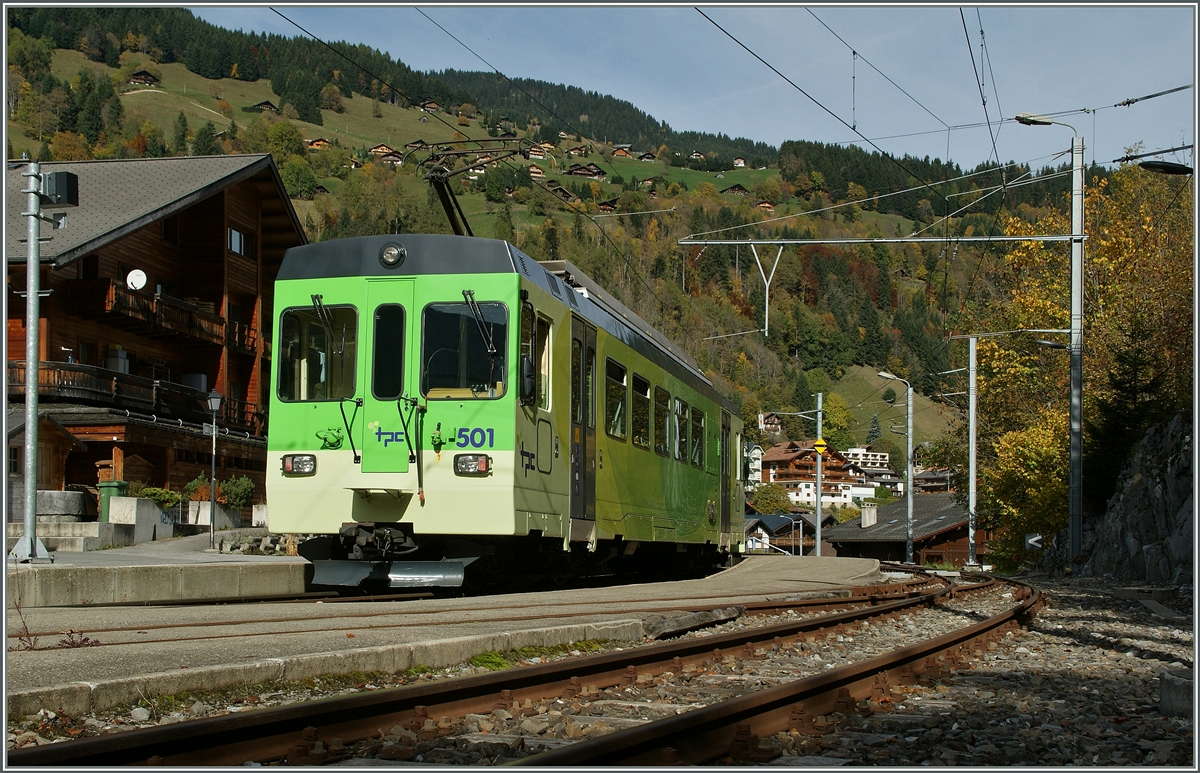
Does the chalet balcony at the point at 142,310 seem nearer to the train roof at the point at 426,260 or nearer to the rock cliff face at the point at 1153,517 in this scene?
the train roof at the point at 426,260

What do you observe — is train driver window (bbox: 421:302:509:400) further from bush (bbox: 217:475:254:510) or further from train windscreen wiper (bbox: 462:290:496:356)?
bush (bbox: 217:475:254:510)

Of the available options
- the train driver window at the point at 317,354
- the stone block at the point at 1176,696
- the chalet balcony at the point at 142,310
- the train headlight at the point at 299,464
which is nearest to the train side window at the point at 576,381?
the train driver window at the point at 317,354

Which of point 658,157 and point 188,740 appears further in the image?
point 658,157

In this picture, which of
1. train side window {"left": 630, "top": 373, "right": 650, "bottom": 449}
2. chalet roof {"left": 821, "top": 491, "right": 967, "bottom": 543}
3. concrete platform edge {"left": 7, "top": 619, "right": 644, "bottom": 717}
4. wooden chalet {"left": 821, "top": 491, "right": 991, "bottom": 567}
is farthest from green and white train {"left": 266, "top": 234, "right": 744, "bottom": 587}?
chalet roof {"left": 821, "top": 491, "right": 967, "bottom": 543}

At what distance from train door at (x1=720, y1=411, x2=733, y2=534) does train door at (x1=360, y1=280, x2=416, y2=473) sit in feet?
33.0

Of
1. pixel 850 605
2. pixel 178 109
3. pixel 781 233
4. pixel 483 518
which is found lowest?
pixel 850 605

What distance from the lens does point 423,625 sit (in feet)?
27.5

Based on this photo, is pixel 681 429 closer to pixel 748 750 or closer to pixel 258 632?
pixel 258 632

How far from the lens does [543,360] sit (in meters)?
11.9

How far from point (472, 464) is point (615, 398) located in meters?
3.17

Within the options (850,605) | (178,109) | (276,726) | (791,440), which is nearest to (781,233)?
(791,440)

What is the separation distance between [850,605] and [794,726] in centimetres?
881

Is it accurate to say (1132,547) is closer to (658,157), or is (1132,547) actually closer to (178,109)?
(178,109)

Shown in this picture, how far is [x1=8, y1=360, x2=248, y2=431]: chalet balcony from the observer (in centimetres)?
2928
